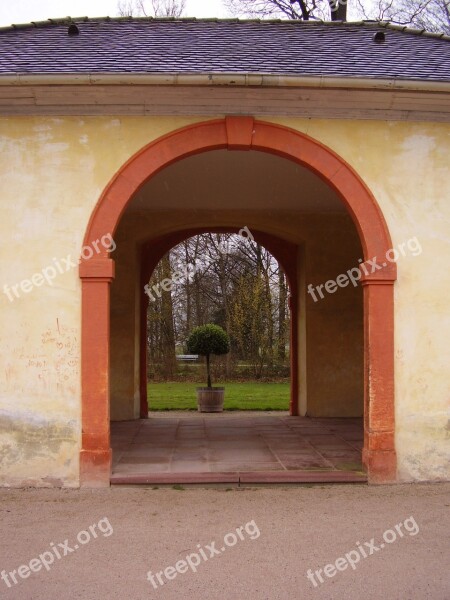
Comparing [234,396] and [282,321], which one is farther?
[282,321]

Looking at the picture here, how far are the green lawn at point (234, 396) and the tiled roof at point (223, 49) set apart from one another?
7525mm

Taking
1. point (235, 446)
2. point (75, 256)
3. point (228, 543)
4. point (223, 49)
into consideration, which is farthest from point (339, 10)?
point (228, 543)

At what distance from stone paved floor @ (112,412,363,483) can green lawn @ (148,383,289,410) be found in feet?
10.5

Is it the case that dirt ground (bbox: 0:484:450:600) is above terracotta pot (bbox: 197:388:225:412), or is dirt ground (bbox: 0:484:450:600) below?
above

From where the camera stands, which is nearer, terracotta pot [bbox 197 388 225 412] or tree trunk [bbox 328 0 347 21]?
terracotta pot [bbox 197 388 225 412]

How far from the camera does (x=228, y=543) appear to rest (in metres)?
4.72

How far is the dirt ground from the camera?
3941 millimetres

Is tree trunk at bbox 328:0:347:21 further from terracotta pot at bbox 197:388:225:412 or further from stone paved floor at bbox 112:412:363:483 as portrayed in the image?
stone paved floor at bbox 112:412:363:483

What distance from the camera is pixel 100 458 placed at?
623 centimetres

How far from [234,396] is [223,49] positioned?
34.2ft

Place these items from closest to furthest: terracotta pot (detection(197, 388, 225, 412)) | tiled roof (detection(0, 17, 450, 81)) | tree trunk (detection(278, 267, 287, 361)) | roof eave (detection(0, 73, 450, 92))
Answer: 1. roof eave (detection(0, 73, 450, 92))
2. tiled roof (detection(0, 17, 450, 81))
3. terracotta pot (detection(197, 388, 225, 412))
4. tree trunk (detection(278, 267, 287, 361))

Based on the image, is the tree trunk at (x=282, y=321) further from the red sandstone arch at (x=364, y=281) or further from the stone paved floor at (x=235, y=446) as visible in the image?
the red sandstone arch at (x=364, y=281)

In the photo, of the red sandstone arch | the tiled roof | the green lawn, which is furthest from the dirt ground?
the green lawn

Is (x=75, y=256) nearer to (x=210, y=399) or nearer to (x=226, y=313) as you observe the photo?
(x=210, y=399)
